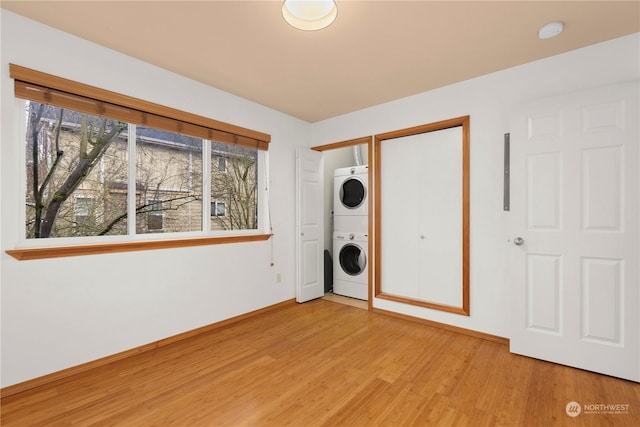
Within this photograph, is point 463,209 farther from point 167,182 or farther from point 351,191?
point 167,182

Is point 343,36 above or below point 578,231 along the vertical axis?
above

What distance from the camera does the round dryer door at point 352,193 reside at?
4.00m

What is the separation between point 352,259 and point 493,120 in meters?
2.40

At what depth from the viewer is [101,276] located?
2189 millimetres

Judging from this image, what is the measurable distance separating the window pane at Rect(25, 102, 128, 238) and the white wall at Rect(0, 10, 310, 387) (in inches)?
4.5

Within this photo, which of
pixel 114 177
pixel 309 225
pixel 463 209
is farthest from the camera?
pixel 309 225

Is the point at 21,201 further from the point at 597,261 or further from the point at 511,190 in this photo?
the point at 597,261

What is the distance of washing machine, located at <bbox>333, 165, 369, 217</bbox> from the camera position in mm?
3957

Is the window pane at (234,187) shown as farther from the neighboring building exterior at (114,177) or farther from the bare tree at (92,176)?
the bare tree at (92,176)

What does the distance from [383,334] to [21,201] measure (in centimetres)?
299

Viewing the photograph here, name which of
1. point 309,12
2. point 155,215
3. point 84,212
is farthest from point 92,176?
point 309,12

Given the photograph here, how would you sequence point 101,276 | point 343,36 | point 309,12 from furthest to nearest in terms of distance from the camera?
point 101,276, point 343,36, point 309,12

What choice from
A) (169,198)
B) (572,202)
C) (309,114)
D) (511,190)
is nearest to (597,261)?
(572,202)

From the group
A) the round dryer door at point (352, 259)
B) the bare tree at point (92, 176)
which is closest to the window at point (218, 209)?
the bare tree at point (92, 176)
